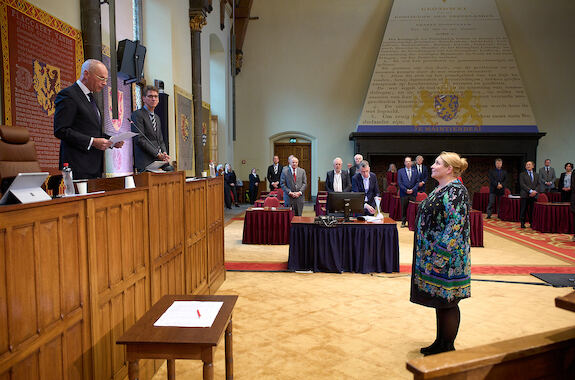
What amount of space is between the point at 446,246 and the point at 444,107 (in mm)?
11806

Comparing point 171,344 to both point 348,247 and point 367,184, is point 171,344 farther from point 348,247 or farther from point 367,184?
point 367,184

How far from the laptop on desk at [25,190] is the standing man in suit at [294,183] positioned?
235 inches

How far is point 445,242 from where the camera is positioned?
8.95 feet

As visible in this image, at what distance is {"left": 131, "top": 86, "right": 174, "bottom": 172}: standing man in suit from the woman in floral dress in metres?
2.19

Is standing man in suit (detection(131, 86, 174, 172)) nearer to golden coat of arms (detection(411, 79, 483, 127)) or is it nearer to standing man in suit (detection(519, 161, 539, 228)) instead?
standing man in suit (detection(519, 161, 539, 228))

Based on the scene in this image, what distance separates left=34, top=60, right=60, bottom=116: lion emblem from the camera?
4.26 meters

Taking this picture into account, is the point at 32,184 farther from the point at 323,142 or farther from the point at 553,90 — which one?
the point at 553,90

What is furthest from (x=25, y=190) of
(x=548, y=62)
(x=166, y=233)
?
(x=548, y=62)

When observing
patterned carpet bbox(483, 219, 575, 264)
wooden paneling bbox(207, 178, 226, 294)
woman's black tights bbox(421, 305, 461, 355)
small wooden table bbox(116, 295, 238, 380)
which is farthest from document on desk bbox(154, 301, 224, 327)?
patterned carpet bbox(483, 219, 575, 264)

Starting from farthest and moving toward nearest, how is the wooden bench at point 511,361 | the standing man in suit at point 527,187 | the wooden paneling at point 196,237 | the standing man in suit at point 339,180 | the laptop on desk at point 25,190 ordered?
1. the standing man in suit at point 527,187
2. the standing man in suit at point 339,180
3. the wooden paneling at point 196,237
4. the laptop on desk at point 25,190
5. the wooden bench at point 511,361

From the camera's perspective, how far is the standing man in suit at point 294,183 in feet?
25.0

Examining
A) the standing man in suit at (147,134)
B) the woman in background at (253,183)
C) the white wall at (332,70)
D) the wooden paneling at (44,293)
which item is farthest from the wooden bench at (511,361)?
the white wall at (332,70)

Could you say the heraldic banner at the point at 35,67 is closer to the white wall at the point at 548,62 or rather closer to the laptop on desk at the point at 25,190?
the laptop on desk at the point at 25,190

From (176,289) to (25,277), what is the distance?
182 centimetres
